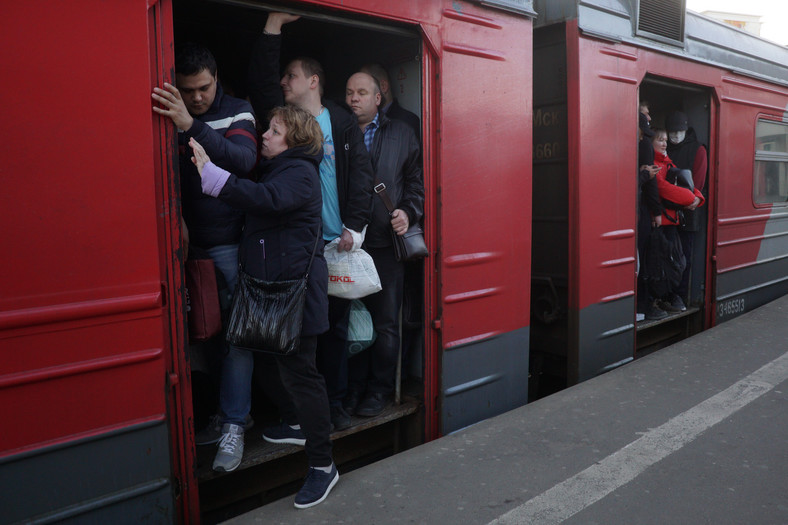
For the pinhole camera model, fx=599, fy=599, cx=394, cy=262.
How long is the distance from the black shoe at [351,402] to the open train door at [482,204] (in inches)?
18.5

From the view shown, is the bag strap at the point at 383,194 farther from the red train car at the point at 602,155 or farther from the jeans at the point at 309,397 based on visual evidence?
the red train car at the point at 602,155

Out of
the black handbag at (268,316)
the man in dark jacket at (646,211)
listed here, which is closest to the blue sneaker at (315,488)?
the black handbag at (268,316)

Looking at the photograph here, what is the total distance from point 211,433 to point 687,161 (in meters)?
4.90

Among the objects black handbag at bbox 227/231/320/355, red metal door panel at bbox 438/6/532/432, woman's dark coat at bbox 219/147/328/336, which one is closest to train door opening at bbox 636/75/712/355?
red metal door panel at bbox 438/6/532/432

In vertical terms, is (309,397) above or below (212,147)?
below

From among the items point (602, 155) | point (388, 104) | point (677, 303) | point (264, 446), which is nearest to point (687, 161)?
point (677, 303)

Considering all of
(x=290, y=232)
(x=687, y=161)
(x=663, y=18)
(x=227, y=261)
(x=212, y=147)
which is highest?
(x=663, y=18)

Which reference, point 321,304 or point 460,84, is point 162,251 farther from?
point 460,84

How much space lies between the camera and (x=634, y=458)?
9.38ft

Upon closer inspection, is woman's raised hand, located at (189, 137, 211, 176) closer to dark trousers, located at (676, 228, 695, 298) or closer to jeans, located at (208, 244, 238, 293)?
jeans, located at (208, 244, 238, 293)

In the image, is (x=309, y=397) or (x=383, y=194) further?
(x=383, y=194)

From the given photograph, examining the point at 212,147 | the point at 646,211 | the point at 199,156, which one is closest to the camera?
the point at 199,156

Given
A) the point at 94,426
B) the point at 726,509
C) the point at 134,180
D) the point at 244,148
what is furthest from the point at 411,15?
the point at 726,509

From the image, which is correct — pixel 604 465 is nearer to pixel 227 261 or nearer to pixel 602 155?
pixel 227 261
